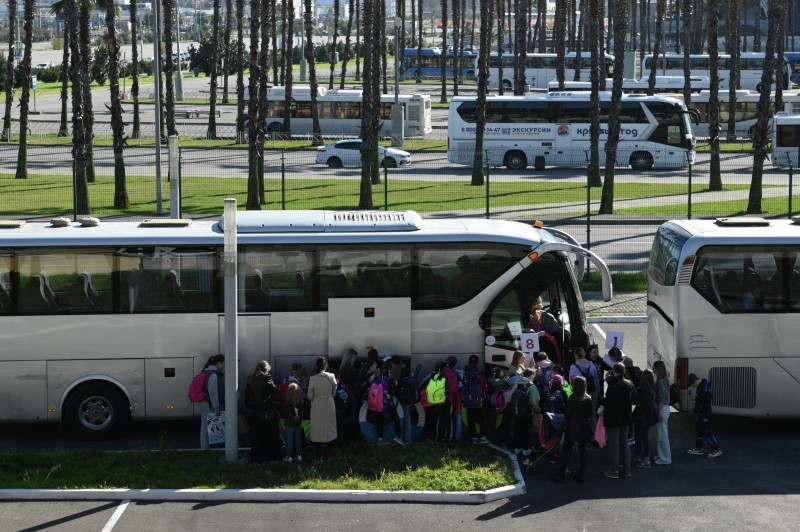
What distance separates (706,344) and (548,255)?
242 cm

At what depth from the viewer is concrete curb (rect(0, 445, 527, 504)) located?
13070mm

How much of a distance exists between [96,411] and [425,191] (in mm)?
25961

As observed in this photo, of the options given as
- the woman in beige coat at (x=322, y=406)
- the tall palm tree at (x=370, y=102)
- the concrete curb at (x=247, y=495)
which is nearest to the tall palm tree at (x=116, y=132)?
the tall palm tree at (x=370, y=102)

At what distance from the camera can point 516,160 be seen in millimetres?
51906

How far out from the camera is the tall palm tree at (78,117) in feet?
113

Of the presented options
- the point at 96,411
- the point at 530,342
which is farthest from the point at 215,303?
the point at 530,342

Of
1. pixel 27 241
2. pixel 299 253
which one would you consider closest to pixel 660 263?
pixel 299 253

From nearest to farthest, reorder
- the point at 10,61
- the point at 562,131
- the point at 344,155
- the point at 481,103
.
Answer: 1. the point at 481,103
2. the point at 344,155
3. the point at 10,61
4. the point at 562,131

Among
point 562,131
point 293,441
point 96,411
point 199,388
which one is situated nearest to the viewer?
point 293,441

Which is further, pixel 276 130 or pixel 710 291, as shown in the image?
pixel 276 130

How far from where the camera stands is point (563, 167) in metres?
52.0

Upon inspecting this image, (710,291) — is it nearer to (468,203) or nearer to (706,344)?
(706,344)

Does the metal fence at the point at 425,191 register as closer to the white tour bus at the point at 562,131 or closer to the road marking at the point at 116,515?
the white tour bus at the point at 562,131

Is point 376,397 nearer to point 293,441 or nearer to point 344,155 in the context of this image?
point 293,441
